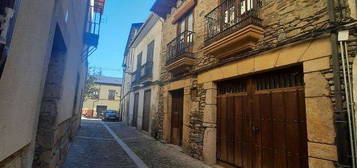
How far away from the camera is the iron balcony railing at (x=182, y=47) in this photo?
7834 millimetres

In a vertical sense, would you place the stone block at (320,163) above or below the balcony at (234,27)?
below

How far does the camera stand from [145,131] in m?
12.6

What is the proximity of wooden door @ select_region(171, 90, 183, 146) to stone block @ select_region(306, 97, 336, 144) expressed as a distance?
5.41 meters

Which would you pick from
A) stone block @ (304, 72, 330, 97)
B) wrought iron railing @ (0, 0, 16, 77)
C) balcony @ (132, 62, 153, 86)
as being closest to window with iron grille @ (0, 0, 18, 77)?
wrought iron railing @ (0, 0, 16, 77)

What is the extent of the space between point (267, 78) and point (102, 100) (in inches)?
1380

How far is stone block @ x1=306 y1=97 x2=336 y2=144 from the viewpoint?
3.34 metres

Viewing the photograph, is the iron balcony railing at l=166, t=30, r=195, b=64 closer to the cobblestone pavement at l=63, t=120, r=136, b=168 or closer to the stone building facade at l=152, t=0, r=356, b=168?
the stone building facade at l=152, t=0, r=356, b=168

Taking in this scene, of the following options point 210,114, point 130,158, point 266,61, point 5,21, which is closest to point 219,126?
point 210,114

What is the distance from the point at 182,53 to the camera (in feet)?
25.3

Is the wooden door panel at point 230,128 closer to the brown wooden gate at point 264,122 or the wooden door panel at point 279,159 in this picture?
the brown wooden gate at point 264,122

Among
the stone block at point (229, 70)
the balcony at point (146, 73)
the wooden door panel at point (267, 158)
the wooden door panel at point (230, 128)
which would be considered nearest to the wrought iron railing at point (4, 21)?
the wooden door panel at point (267, 158)

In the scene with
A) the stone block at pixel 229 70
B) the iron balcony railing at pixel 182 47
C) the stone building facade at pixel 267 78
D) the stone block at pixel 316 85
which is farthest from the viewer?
the iron balcony railing at pixel 182 47

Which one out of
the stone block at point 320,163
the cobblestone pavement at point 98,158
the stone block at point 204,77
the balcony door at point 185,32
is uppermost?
the balcony door at point 185,32

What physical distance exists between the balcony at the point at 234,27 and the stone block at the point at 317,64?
135 cm
